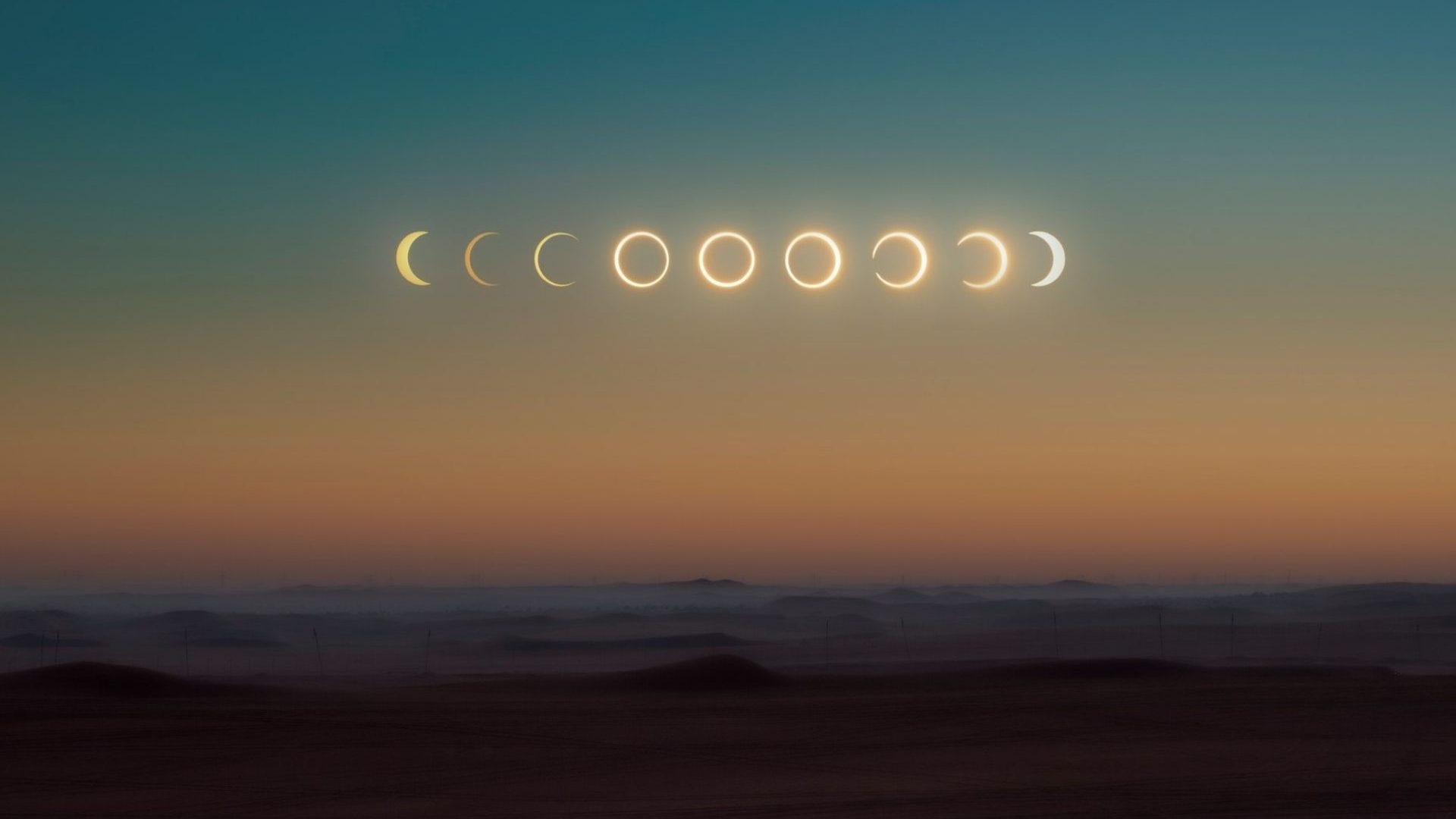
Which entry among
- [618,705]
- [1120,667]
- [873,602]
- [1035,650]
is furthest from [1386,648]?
[873,602]

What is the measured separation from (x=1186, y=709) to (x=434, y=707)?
16.3 m

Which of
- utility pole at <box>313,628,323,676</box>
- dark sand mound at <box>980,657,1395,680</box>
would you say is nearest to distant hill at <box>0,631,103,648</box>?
utility pole at <box>313,628,323,676</box>

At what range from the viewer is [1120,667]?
41062mm

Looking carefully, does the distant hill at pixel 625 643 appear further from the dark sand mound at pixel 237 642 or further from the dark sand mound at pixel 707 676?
the dark sand mound at pixel 707 676

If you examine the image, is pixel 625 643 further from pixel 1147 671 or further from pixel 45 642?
pixel 1147 671

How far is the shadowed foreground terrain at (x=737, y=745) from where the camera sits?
70.7 ft

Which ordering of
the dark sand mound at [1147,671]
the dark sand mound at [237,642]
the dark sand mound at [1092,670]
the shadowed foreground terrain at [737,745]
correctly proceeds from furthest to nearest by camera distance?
1. the dark sand mound at [237,642]
2. the dark sand mound at [1092,670]
3. the dark sand mound at [1147,671]
4. the shadowed foreground terrain at [737,745]

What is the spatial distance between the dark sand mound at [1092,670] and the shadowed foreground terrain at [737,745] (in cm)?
17

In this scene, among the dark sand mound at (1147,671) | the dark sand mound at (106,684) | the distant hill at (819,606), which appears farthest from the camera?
the distant hill at (819,606)

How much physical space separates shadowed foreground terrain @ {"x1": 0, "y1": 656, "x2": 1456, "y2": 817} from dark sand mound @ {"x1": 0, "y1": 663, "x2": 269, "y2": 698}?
91 millimetres

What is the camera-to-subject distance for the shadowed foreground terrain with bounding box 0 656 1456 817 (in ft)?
70.7

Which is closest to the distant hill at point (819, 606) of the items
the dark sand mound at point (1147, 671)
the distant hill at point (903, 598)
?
the distant hill at point (903, 598)

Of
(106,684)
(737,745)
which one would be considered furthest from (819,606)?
(737,745)

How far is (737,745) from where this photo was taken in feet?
91.6
